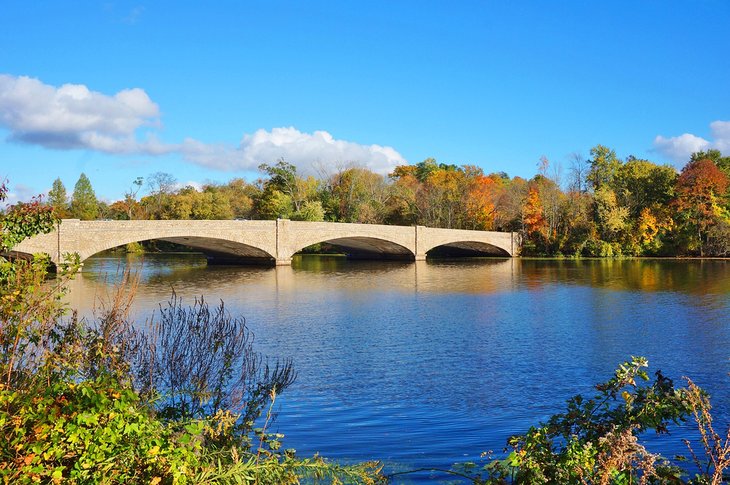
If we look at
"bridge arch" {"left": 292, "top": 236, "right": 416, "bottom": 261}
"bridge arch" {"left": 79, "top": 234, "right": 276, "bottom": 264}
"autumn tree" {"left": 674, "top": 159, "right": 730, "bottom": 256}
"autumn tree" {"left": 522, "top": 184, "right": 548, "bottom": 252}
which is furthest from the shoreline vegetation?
"autumn tree" {"left": 522, "top": 184, "right": 548, "bottom": 252}

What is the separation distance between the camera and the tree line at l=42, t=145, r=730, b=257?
51.8 m

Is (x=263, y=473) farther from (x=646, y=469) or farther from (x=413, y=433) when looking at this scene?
(x=413, y=433)

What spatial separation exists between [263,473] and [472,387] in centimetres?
597

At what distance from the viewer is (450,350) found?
13391 millimetres

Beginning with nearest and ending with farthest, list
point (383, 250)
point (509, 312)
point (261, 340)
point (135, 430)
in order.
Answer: point (135, 430) < point (261, 340) < point (509, 312) < point (383, 250)

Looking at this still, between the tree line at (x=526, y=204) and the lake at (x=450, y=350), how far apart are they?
25.5 meters

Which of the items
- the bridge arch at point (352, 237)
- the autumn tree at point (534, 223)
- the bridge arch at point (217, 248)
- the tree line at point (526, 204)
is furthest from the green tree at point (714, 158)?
the bridge arch at point (217, 248)

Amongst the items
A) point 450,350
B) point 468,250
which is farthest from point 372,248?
point 450,350

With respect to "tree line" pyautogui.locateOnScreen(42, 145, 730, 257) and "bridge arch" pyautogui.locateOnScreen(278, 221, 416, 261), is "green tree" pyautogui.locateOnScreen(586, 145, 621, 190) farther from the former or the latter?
"bridge arch" pyautogui.locateOnScreen(278, 221, 416, 261)

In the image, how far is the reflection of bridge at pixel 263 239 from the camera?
108ft

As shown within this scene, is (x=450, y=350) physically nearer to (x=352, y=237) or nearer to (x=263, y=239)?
(x=263, y=239)

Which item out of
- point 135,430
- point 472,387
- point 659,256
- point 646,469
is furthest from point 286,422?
point 659,256

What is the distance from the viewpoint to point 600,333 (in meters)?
15.6

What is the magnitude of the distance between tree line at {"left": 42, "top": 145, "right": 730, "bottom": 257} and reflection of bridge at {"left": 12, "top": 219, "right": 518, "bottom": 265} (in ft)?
14.3
